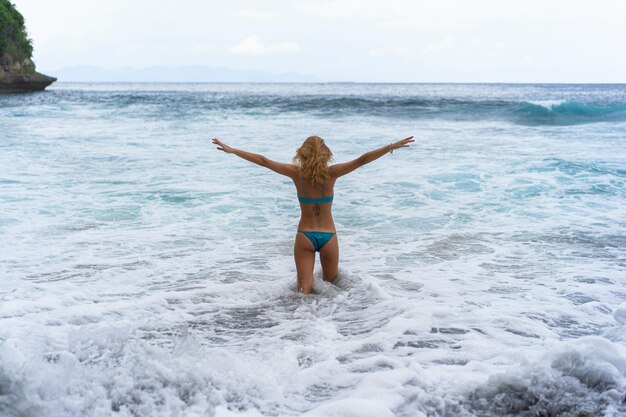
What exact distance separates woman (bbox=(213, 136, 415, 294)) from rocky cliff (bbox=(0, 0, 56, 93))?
242ft

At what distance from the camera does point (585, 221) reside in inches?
347

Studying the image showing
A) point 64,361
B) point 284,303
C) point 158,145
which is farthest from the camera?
point 158,145

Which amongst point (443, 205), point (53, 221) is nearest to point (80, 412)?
point (53, 221)

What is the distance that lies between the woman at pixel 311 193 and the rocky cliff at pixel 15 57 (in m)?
73.8

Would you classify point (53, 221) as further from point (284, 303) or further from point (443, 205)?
point (443, 205)

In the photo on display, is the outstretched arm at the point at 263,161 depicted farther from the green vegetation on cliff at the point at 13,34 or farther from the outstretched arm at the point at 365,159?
the green vegetation on cliff at the point at 13,34

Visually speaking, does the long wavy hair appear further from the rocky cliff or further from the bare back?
the rocky cliff

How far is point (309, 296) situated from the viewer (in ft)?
17.9

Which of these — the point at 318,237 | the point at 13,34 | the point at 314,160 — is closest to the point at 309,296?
the point at 318,237

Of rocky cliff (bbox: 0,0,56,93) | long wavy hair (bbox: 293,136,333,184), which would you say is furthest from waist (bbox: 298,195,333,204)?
rocky cliff (bbox: 0,0,56,93)

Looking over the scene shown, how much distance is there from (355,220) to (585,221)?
3390 mm

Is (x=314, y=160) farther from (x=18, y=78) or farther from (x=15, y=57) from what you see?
(x=15, y=57)

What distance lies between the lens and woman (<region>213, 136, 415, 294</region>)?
5270 millimetres

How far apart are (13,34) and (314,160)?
85.2 m
